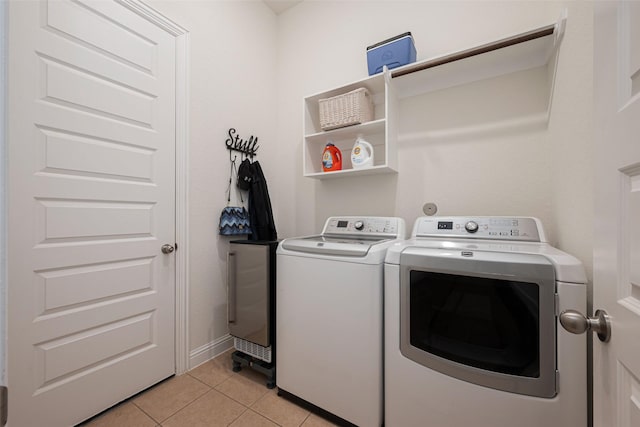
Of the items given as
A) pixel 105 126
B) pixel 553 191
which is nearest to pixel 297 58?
pixel 105 126

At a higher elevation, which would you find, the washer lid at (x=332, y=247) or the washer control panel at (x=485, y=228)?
the washer control panel at (x=485, y=228)

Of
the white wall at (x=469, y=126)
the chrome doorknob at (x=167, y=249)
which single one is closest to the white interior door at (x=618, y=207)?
the white wall at (x=469, y=126)

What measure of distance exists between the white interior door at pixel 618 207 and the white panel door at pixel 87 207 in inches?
78.3

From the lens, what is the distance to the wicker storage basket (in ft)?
6.00

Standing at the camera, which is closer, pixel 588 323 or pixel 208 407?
pixel 588 323

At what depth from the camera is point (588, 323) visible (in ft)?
1.82

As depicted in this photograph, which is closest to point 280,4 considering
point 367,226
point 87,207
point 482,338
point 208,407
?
point 367,226

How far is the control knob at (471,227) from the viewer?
143cm

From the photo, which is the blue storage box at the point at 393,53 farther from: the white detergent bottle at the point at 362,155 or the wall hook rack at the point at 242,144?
the wall hook rack at the point at 242,144

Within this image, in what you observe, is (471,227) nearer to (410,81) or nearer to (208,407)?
(410,81)

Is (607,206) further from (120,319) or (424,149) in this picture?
(120,319)

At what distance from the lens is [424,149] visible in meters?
1.85

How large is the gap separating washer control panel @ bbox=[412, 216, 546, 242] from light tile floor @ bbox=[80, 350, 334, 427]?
1.23 metres

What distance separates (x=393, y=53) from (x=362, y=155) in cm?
69
